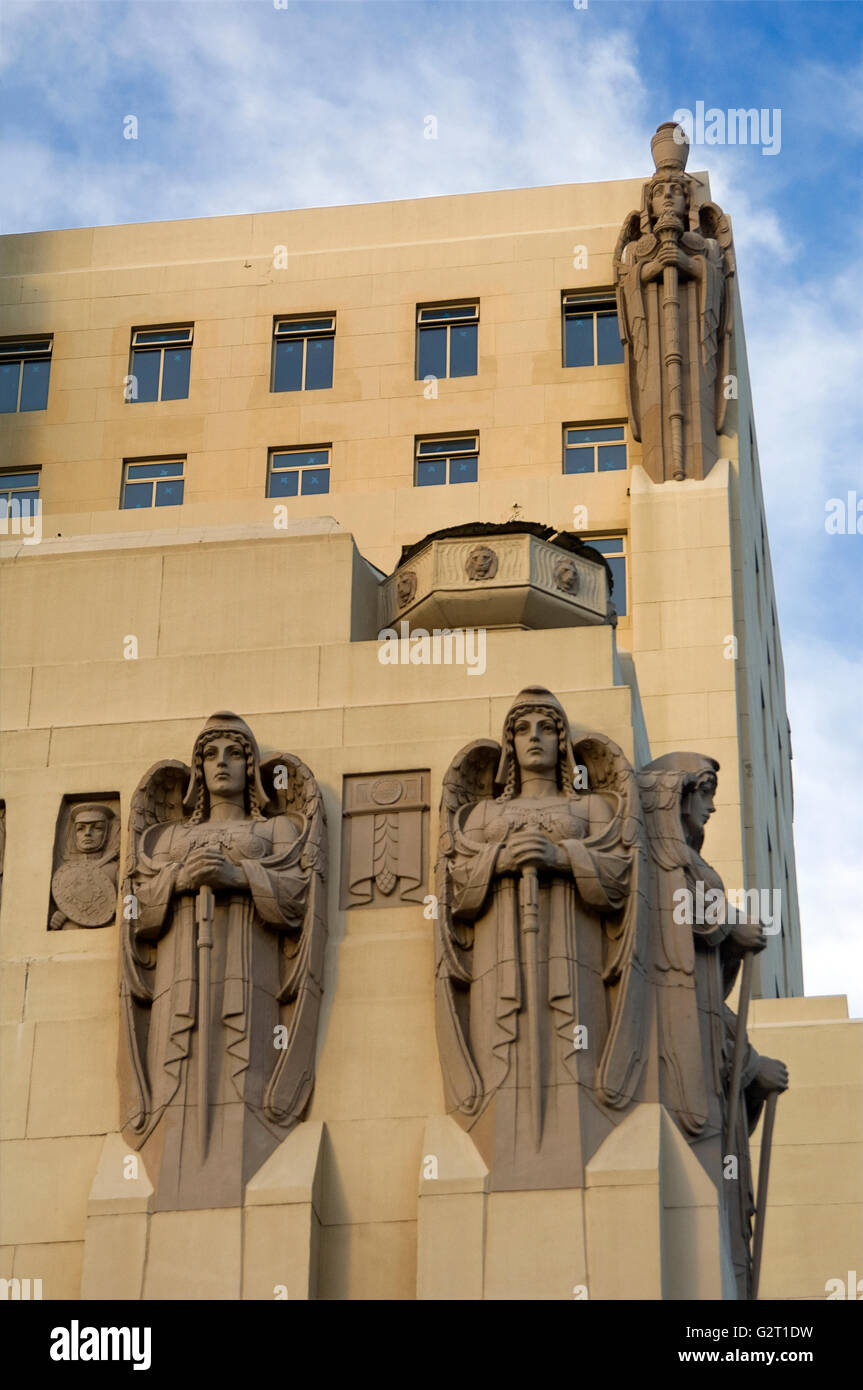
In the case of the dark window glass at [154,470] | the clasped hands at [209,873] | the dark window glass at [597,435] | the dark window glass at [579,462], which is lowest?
the clasped hands at [209,873]

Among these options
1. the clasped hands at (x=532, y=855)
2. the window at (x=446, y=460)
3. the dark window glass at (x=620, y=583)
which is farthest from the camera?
the window at (x=446, y=460)

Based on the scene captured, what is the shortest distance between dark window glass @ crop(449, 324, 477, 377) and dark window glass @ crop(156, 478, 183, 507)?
5.76 m

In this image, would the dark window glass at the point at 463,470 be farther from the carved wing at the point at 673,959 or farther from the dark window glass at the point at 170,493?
the carved wing at the point at 673,959

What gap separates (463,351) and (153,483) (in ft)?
21.7

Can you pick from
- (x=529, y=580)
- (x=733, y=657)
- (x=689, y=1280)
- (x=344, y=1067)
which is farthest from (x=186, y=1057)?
(x=733, y=657)

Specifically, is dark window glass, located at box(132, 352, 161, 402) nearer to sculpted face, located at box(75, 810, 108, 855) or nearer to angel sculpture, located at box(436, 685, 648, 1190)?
sculpted face, located at box(75, 810, 108, 855)

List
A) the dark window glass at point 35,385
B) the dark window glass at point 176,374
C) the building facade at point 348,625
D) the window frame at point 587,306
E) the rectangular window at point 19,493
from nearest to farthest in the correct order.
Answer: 1. the building facade at point 348,625
2. the window frame at point 587,306
3. the rectangular window at point 19,493
4. the dark window glass at point 176,374
5. the dark window glass at point 35,385

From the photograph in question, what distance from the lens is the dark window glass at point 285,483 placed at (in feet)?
168

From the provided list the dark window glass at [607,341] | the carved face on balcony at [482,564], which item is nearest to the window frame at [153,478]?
the dark window glass at [607,341]

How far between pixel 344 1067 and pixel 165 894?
2.75 metres

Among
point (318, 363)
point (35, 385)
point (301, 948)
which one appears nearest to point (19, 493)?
point (35, 385)

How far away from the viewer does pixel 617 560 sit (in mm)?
48438

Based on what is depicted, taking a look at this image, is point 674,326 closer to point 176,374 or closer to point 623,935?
point 176,374

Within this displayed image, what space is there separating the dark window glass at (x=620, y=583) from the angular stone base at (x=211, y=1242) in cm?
2112
